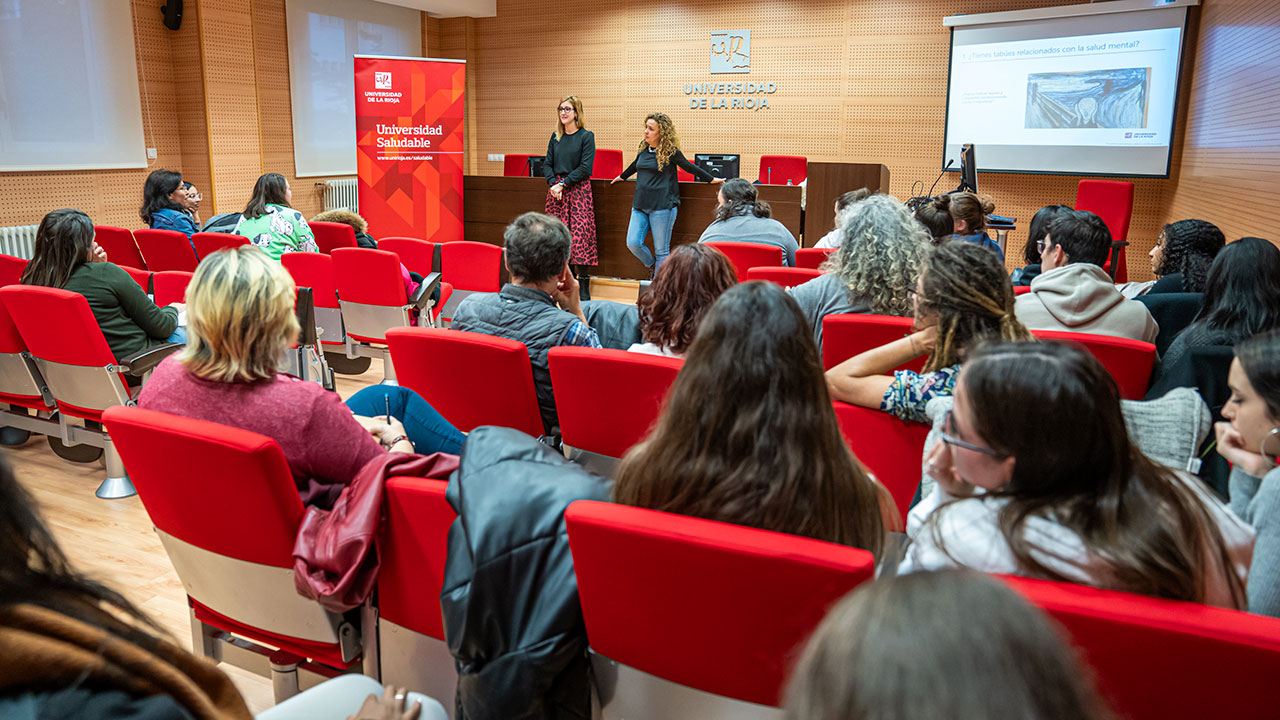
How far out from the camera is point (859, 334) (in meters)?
2.79

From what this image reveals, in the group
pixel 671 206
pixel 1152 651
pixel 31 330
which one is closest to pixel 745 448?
pixel 1152 651

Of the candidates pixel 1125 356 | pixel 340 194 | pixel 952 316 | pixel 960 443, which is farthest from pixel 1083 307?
pixel 340 194

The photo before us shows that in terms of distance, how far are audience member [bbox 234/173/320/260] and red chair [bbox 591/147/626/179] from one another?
215 inches

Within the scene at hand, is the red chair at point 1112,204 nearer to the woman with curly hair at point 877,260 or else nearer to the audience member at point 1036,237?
the audience member at point 1036,237

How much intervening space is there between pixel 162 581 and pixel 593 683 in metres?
2.24

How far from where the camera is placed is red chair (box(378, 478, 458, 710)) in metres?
1.57

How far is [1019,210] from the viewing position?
30.9 feet

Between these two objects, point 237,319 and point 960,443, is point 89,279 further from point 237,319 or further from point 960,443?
point 960,443

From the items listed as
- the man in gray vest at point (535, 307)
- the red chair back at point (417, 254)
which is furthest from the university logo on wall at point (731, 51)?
the man in gray vest at point (535, 307)

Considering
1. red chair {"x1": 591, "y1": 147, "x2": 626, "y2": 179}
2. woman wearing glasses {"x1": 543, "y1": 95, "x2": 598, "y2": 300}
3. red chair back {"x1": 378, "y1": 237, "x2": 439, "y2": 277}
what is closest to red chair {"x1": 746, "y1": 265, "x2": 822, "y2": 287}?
red chair back {"x1": 378, "y1": 237, "x2": 439, "y2": 277}

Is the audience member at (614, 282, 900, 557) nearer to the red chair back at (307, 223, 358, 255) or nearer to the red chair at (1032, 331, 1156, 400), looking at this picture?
the red chair at (1032, 331, 1156, 400)

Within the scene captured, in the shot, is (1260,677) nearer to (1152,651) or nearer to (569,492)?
(1152,651)

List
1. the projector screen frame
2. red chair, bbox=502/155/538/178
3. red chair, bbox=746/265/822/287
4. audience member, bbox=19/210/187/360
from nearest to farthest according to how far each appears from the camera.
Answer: audience member, bbox=19/210/187/360 → red chair, bbox=746/265/822/287 → the projector screen frame → red chair, bbox=502/155/538/178

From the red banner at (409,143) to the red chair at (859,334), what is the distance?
20.8ft
